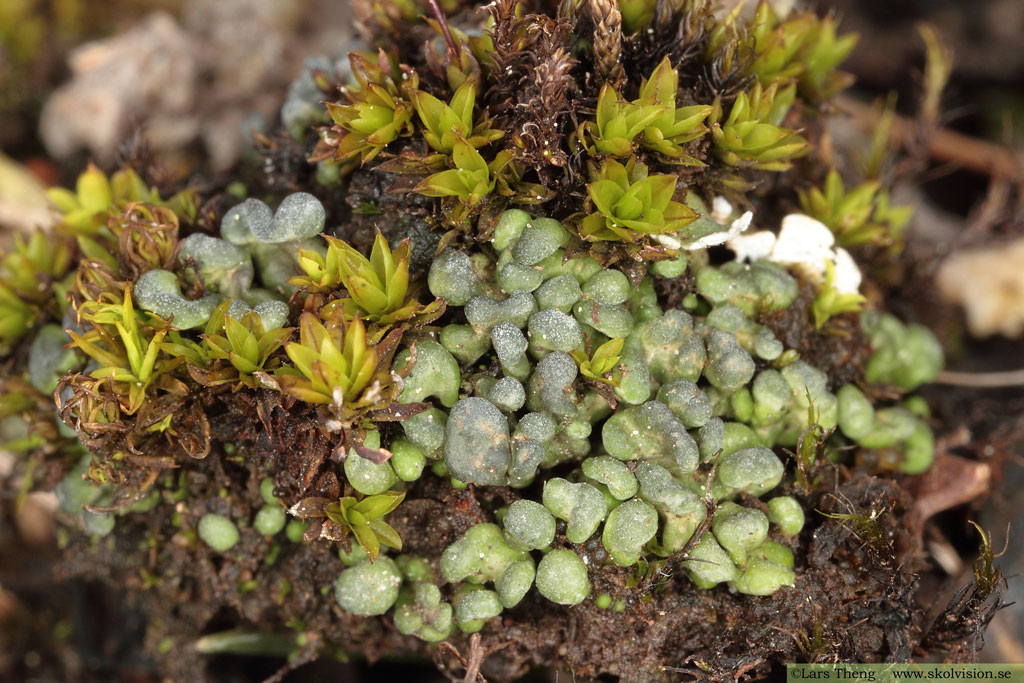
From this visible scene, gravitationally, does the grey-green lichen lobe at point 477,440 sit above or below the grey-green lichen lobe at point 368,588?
above

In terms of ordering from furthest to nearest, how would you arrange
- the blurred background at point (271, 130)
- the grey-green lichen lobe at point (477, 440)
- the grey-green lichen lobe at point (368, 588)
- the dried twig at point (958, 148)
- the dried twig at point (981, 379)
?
the dried twig at point (958, 148) < the dried twig at point (981, 379) < the blurred background at point (271, 130) < the grey-green lichen lobe at point (368, 588) < the grey-green lichen lobe at point (477, 440)

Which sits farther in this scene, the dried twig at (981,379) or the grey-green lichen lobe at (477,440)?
the dried twig at (981,379)

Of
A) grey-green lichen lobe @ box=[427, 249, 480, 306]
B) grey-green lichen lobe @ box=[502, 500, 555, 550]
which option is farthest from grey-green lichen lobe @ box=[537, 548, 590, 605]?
grey-green lichen lobe @ box=[427, 249, 480, 306]

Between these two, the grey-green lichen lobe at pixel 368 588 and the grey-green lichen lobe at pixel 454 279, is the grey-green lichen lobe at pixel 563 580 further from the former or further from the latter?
the grey-green lichen lobe at pixel 454 279

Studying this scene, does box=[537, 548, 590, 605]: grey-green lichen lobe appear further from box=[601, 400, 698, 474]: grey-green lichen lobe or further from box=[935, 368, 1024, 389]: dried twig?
box=[935, 368, 1024, 389]: dried twig

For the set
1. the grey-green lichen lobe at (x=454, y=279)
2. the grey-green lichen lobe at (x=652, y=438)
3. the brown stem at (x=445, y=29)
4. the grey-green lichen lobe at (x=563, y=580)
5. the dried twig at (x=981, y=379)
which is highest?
the brown stem at (x=445, y=29)

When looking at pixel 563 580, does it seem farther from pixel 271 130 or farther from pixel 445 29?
pixel 271 130

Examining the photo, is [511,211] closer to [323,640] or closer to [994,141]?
[323,640]

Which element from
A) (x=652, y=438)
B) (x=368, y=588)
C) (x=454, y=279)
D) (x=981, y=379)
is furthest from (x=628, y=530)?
(x=981, y=379)

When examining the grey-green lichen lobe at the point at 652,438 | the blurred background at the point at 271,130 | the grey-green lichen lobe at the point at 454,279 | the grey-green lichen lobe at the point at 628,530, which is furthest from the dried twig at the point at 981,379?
the grey-green lichen lobe at the point at 454,279

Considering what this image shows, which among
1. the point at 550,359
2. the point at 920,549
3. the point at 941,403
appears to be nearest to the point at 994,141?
the point at 941,403
